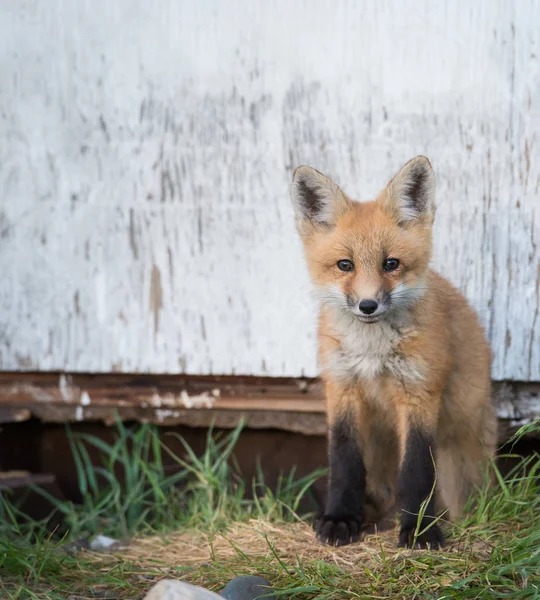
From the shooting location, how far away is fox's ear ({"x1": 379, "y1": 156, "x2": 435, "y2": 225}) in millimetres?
2072

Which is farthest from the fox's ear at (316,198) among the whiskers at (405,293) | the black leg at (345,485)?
the black leg at (345,485)

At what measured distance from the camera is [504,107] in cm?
263

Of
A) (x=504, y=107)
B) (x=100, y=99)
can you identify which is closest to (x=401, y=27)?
(x=504, y=107)

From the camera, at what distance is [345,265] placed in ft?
6.82

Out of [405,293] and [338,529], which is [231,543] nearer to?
[338,529]

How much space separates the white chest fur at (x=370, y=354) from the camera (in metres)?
2.10

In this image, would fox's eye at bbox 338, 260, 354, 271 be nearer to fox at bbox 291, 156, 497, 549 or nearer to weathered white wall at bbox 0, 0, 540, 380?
fox at bbox 291, 156, 497, 549

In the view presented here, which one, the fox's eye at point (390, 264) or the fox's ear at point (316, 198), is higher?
the fox's ear at point (316, 198)

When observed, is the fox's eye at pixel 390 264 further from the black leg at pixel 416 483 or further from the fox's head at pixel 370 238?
the black leg at pixel 416 483

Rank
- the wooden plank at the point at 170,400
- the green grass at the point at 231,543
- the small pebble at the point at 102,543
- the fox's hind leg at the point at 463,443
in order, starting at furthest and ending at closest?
the wooden plank at the point at 170,400
the small pebble at the point at 102,543
the fox's hind leg at the point at 463,443
the green grass at the point at 231,543

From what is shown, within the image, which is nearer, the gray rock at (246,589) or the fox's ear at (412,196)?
the gray rock at (246,589)

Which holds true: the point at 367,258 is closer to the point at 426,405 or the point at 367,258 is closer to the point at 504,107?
the point at 426,405

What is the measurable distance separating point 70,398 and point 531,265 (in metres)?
1.88

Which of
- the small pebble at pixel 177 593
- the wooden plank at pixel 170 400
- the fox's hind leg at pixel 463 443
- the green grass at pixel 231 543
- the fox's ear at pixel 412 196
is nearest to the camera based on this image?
the small pebble at pixel 177 593
